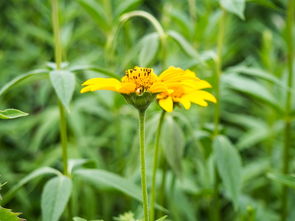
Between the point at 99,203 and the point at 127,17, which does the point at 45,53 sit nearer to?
the point at 99,203

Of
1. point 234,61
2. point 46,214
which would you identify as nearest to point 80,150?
point 46,214

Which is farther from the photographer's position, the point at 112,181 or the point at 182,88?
the point at 112,181

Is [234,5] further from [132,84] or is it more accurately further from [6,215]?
[6,215]

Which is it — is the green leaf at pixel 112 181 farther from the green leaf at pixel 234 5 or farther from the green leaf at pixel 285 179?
the green leaf at pixel 234 5

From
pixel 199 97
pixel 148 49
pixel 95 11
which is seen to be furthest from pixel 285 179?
pixel 95 11

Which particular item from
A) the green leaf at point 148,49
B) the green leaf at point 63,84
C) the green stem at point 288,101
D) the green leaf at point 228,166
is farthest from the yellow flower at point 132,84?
the green stem at point 288,101

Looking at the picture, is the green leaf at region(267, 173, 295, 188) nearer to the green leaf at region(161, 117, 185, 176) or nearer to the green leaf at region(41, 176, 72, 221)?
the green leaf at region(161, 117, 185, 176)

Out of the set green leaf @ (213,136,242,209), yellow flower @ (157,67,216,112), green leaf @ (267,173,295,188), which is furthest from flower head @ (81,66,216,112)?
green leaf @ (213,136,242,209)

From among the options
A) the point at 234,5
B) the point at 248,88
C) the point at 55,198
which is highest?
the point at 234,5
